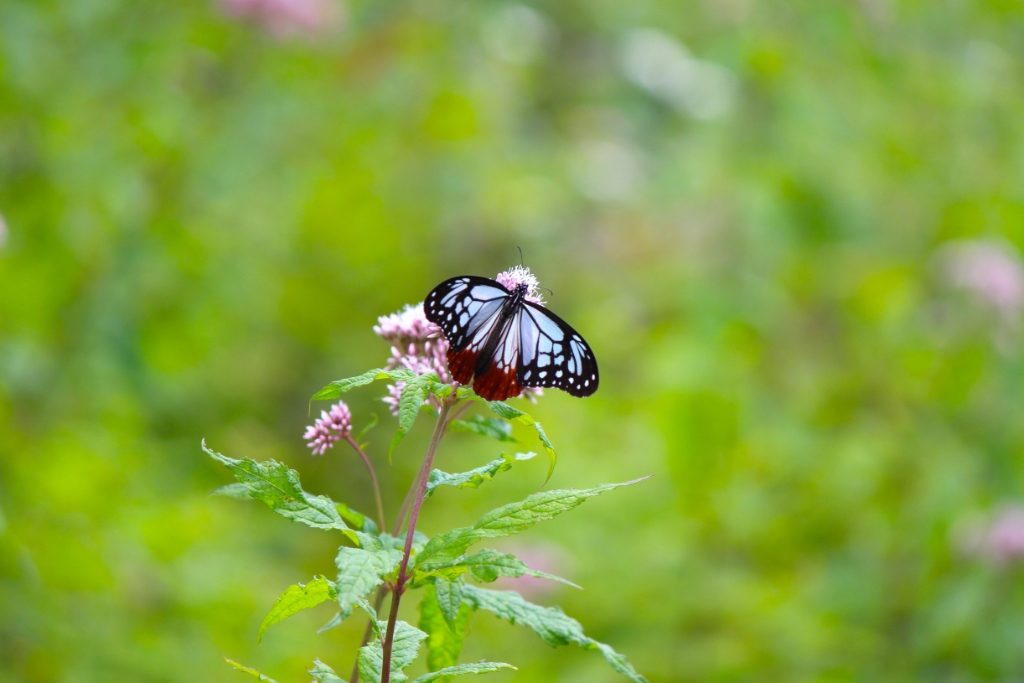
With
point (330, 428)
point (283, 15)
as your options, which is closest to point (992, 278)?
point (283, 15)

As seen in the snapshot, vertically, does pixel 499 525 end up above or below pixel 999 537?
below

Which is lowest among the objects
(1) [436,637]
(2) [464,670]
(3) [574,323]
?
(2) [464,670]

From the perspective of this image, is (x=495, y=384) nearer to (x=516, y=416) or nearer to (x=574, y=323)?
(x=516, y=416)

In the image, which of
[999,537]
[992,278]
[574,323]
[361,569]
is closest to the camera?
[361,569]

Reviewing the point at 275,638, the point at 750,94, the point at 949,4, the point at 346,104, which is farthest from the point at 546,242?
the point at 275,638

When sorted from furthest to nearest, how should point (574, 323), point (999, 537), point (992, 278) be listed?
point (574, 323), point (992, 278), point (999, 537)

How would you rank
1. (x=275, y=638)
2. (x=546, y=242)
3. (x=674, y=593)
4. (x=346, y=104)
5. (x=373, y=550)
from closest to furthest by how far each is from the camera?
1. (x=373, y=550)
2. (x=275, y=638)
3. (x=674, y=593)
4. (x=346, y=104)
5. (x=546, y=242)

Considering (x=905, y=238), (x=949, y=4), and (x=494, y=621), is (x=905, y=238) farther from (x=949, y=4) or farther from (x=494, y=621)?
(x=494, y=621)

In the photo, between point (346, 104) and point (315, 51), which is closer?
point (315, 51)
